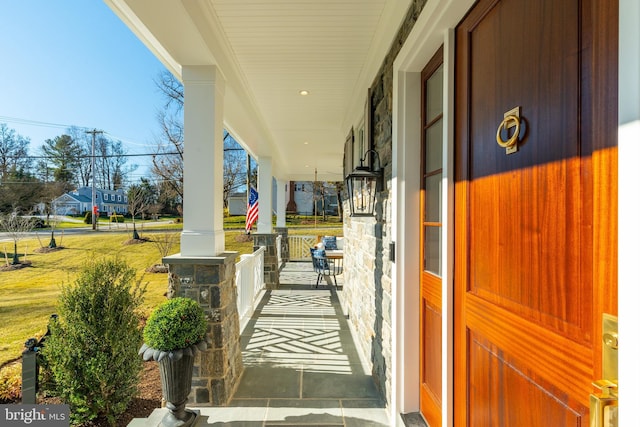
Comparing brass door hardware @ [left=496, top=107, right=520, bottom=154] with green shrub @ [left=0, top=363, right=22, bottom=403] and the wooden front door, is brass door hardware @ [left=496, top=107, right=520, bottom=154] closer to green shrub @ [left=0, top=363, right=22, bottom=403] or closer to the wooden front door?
the wooden front door

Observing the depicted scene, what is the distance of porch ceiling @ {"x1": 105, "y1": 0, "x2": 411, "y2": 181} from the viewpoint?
2090mm

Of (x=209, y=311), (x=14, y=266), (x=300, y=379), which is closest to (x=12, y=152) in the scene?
(x=14, y=266)

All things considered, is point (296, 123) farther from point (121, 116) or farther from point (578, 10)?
point (121, 116)

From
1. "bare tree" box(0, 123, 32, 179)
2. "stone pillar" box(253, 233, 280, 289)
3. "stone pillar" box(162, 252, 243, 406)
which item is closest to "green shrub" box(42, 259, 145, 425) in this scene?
"stone pillar" box(162, 252, 243, 406)

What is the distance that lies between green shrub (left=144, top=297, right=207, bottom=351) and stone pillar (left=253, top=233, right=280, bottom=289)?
433cm

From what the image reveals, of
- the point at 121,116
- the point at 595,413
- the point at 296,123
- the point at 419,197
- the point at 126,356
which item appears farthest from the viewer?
the point at 121,116

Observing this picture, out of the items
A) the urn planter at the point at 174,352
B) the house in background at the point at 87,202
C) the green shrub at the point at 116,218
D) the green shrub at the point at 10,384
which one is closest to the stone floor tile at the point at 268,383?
the urn planter at the point at 174,352

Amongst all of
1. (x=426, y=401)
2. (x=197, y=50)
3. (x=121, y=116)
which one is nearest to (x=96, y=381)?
(x=426, y=401)

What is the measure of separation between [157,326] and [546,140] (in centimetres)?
228

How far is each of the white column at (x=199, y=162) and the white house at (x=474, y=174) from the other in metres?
0.01

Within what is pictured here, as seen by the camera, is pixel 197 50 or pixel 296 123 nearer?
pixel 197 50

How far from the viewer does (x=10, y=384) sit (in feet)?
10.1

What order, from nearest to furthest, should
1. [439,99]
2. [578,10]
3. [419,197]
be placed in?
1. [578,10]
2. [439,99]
3. [419,197]

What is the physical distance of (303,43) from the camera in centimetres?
265
